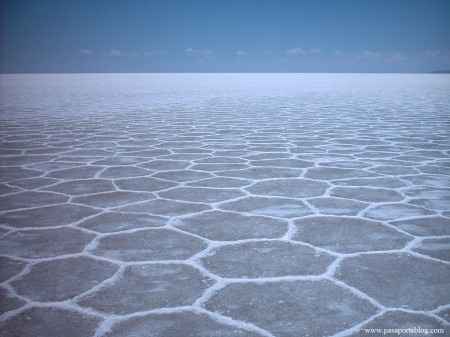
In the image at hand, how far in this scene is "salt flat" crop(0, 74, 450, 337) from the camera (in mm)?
2160

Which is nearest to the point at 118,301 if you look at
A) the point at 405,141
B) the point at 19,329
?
the point at 19,329

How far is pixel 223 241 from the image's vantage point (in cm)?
308

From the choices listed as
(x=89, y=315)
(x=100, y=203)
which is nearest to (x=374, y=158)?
(x=100, y=203)

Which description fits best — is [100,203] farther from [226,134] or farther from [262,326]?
[226,134]

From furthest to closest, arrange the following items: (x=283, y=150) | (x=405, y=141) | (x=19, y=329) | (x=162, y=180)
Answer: (x=405, y=141) → (x=283, y=150) → (x=162, y=180) → (x=19, y=329)

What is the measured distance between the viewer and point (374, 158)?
5.84 meters

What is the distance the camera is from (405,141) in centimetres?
725

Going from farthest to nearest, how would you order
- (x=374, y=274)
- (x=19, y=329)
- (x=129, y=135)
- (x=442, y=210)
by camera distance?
(x=129, y=135) < (x=442, y=210) < (x=374, y=274) < (x=19, y=329)

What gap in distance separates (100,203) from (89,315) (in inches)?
73.4

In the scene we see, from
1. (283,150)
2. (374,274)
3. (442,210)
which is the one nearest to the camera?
(374,274)

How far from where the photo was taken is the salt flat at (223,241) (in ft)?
7.09

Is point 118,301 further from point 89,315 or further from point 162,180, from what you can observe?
point 162,180

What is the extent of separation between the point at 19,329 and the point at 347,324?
1443 mm

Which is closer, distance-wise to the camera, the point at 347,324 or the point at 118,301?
the point at 347,324
